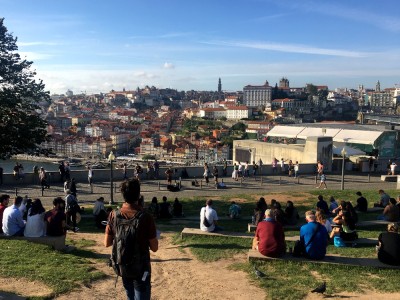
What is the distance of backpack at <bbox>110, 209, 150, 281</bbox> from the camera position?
3436 mm

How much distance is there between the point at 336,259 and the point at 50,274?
13.7 feet

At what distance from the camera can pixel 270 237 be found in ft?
21.0

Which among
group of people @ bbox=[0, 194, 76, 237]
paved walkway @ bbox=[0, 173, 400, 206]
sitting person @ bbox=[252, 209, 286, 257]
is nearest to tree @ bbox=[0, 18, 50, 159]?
paved walkway @ bbox=[0, 173, 400, 206]

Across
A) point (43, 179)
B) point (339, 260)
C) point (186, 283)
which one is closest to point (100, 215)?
point (186, 283)

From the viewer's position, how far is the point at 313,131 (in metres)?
29.4

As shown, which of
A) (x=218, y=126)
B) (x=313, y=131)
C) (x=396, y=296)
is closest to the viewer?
(x=396, y=296)

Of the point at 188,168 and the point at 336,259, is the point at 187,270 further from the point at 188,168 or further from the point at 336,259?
the point at 188,168

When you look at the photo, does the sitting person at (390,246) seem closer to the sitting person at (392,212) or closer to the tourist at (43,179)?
the sitting person at (392,212)

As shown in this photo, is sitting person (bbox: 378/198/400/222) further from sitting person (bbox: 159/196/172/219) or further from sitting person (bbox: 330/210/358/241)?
sitting person (bbox: 159/196/172/219)

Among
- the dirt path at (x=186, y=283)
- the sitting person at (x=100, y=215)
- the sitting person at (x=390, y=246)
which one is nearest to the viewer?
the dirt path at (x=186, y=283)

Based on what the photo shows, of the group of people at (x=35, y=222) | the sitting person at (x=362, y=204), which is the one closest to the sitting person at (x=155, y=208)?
the group of people at (x=35, y=222)

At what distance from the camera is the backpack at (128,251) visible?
135 inches

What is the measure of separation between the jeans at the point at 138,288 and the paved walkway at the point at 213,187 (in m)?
10.6

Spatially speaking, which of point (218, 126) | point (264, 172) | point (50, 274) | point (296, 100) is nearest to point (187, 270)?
point (50, 274)
